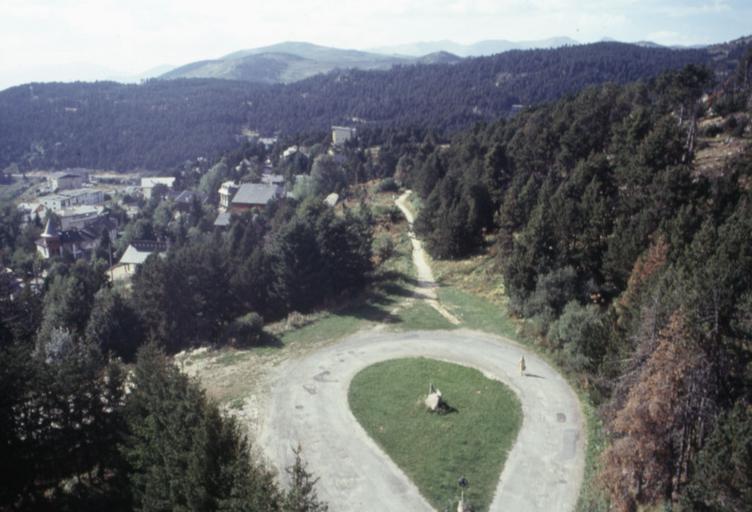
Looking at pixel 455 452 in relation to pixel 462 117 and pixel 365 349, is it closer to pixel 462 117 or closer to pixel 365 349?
pixel 365 349

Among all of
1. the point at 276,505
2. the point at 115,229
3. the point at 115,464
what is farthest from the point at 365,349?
the point at 115,229

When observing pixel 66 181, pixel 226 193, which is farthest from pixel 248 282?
pixel 66 181

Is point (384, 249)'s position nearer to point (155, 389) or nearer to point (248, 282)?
point (248, 282)

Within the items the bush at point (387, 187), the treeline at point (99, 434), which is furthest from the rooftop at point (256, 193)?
the treeline at point (99, 434)

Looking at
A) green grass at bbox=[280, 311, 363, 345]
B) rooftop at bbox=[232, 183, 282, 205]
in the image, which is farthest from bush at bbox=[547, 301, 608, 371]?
rooftop at bbox=[232, 183, 282, 205]

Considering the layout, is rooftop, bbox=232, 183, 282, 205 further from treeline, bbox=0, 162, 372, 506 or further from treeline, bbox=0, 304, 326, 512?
treeline, bbox=0, 304, 326, 512

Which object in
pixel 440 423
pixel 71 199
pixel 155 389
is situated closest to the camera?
pixel 155 389
